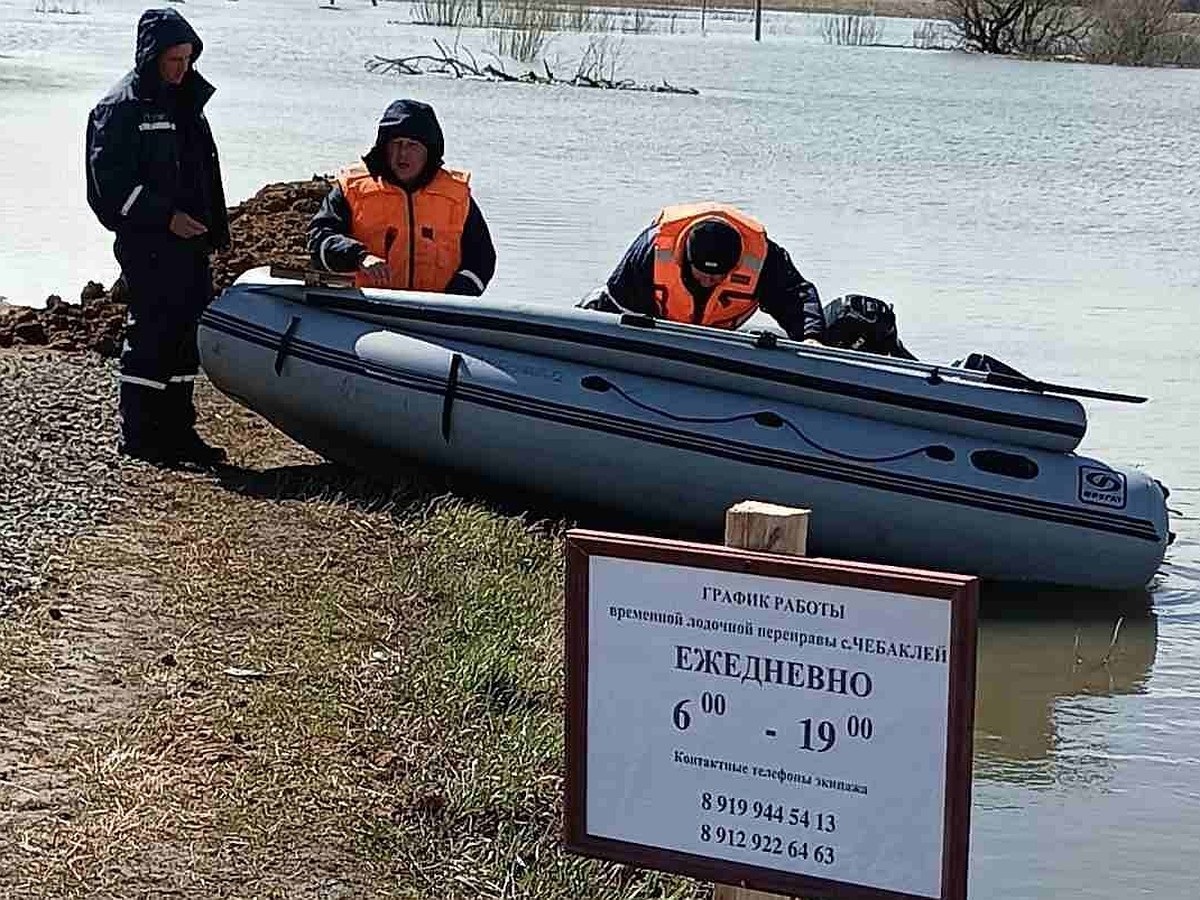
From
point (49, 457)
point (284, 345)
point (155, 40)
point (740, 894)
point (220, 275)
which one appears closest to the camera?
point (740, 894)

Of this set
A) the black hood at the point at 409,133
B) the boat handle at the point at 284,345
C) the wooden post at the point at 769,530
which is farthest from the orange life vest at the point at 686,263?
the wooden post at the point at 769,530

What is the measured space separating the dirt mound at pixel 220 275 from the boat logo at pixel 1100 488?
351cm

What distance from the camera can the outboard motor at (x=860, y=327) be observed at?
303 inches

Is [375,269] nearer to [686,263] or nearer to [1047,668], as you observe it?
[686,263]

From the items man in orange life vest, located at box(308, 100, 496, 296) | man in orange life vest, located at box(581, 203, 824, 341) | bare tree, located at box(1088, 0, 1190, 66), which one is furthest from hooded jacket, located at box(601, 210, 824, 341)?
bare tree, located at box(1088, 0, 1190, 66)

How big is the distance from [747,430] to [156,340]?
217 centimetres

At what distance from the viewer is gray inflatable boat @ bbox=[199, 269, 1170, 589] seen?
6.98 metres

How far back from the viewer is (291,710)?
15.8 feet

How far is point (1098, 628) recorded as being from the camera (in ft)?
23.7

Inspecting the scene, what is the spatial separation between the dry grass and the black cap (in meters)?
1.21

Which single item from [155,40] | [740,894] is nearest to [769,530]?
[740,894]

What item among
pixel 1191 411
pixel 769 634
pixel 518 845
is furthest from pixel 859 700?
pixel 1191 411

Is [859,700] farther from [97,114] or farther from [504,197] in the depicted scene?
[504,197]

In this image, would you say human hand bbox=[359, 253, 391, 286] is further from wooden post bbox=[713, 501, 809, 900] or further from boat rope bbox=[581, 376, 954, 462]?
wooden post bbox=[713, 501, 809, 900]
